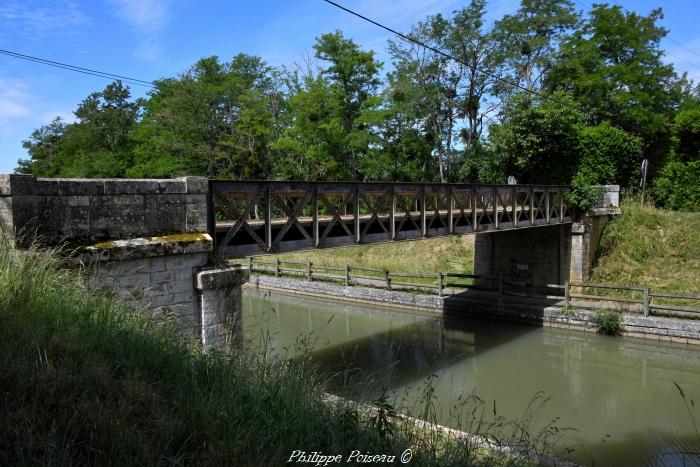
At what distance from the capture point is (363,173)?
92.0 ft

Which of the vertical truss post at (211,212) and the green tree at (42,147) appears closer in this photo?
the vertical truss post at (211,212)

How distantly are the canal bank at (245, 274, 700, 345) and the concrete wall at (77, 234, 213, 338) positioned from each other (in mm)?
12423

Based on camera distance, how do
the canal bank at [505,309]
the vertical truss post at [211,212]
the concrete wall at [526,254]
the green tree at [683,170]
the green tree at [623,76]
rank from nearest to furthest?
the vertical truss post at [211,212], the canal bank at [505,309], the concrete wall at [526,254], the green tree at [683,170], the green tree at [623,76]

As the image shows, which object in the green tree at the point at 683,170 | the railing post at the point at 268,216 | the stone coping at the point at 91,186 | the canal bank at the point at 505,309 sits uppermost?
the green tree at the point at 683,170

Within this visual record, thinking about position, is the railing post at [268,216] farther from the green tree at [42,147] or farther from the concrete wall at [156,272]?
the green tree at [42,147]

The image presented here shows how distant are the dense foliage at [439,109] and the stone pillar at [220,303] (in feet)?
59.2

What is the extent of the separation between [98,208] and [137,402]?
394 centimetres

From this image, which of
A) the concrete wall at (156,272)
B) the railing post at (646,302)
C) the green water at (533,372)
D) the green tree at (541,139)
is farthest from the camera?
the green tree at (541,139)

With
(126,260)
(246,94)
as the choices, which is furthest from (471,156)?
(126,260)

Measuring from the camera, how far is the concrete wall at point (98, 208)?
18.2ft

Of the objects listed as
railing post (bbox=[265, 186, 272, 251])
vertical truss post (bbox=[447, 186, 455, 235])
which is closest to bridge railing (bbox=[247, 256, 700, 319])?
Answer: vertical truss post (bbox=[447, 186, 455, 235])

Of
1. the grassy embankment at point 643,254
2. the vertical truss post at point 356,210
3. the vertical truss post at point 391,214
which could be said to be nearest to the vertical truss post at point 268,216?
the vertical truss post at point 356,210

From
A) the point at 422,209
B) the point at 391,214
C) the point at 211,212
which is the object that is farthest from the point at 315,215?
the point at 422,209

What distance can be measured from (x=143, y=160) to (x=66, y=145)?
38.9 ft
